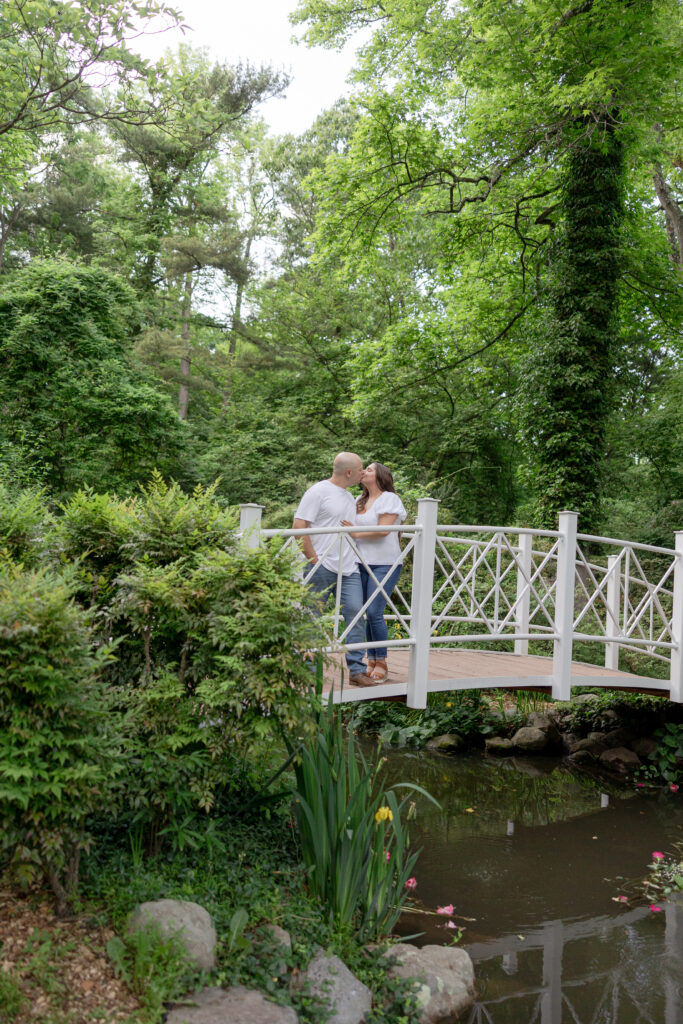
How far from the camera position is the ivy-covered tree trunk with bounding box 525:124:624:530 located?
40.4 feet

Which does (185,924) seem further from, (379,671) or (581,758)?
(581,758)

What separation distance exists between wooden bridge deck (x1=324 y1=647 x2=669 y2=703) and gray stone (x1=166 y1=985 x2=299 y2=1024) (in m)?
2.04

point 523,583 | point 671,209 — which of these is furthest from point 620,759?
point 671,209

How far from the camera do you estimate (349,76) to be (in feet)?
46.1

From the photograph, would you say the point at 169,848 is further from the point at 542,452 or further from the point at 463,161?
the point at 463,161

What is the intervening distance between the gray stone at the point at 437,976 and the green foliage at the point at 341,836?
0.62 feet

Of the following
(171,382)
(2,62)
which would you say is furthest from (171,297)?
(2,62)

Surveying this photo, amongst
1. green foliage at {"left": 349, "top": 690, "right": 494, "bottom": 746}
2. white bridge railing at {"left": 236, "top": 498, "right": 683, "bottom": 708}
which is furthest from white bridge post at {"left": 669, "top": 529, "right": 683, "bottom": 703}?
green foliage at {"left": 349, "top": 690, "right": 494, "bottom": 746}

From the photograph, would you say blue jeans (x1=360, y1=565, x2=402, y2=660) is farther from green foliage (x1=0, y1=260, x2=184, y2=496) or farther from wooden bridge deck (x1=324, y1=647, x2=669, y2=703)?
green foliage (x1=0, y1=260, x2=184, y2=496)

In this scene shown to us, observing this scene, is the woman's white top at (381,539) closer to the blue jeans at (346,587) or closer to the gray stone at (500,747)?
the blue jeans at (346,587)

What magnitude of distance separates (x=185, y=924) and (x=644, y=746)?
683 centimetres

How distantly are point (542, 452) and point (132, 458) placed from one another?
7.06 m

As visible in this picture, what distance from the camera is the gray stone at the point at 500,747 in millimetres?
9242

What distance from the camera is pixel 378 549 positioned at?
5660 millimetres
